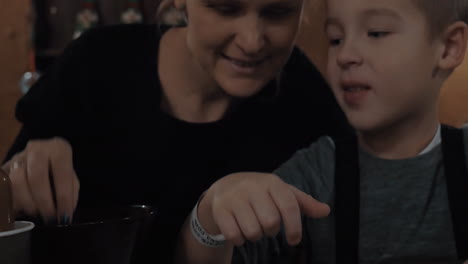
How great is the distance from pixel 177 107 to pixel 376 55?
343 millimetres

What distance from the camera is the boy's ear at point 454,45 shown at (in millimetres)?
620

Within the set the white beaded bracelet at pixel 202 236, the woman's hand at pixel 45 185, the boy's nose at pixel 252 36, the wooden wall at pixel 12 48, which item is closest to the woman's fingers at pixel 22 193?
the woman's hand at pixel 45 185

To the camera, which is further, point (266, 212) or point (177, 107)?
point (177, 107)

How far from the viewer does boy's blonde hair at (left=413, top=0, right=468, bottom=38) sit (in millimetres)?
600

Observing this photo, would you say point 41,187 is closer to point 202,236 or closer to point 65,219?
point 65,219

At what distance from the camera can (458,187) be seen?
0.62m

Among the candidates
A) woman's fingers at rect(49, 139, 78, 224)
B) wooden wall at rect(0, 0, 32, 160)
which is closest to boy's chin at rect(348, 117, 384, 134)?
woman's fingers at rect(49, 139, 78, 224)

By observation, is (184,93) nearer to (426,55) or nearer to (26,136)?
(26,136)

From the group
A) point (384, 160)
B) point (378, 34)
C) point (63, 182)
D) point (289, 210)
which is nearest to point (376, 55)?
point (378, 34)

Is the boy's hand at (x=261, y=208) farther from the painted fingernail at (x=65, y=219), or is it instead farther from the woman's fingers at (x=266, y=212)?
the painted fingernail at (x=65, y=219)

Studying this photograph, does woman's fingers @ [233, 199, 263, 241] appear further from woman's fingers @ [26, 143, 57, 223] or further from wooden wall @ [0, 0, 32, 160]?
wooden wall @ [0, 0, 32, 160]

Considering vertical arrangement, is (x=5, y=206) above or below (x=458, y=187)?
above

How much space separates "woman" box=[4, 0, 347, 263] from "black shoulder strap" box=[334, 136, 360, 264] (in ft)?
0.39

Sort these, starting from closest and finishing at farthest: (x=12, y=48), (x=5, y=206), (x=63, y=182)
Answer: (x=5, y=206)
(x=63, y=182)
(x=12, y=48)
